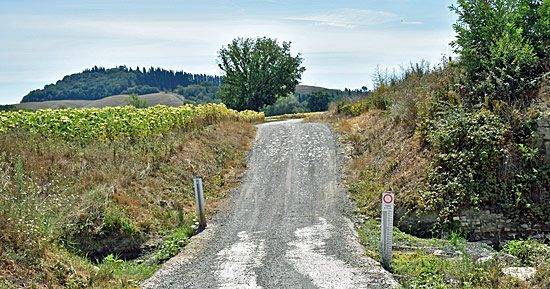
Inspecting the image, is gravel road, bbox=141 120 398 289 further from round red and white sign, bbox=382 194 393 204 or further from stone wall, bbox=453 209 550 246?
stone wall, bbox=453 209 550 246

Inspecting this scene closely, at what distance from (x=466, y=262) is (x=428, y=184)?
431 centimetres

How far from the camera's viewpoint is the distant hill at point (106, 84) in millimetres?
136000

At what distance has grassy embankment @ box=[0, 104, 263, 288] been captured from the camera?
17.8ft

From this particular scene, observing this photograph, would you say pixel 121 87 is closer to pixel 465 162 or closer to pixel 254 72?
pixel 254 72

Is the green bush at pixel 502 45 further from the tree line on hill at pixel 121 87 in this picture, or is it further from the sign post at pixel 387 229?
the tree line on hill at pixel 121 87

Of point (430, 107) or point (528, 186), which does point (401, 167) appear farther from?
point (528, 186)

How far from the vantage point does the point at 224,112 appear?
62.7ft

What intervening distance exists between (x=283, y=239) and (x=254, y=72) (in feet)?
113

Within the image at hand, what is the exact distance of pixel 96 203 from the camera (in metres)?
8.48

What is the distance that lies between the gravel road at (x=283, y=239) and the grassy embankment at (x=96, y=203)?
26.7 inches

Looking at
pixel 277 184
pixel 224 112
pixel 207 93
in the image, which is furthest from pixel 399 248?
pixel 207 93

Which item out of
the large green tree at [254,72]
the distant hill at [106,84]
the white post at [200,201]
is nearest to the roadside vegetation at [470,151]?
the white post at [200,201]

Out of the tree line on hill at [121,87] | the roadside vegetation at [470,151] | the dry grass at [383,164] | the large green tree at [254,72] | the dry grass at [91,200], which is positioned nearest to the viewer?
the dry grass at [91,200]

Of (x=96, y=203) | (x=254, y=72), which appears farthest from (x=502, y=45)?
(x=254, y=72)
